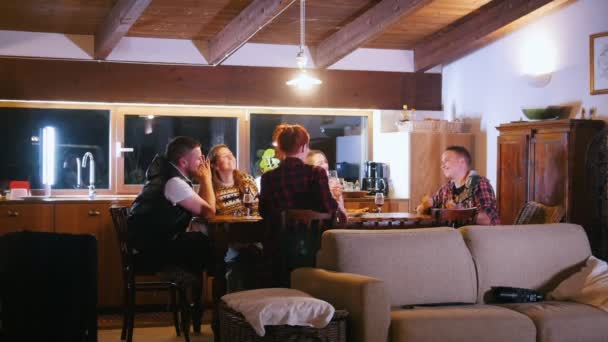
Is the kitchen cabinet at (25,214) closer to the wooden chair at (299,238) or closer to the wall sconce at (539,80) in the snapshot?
the wooden chair at (299,238)

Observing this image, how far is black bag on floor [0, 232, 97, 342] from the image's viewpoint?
2.68 meters

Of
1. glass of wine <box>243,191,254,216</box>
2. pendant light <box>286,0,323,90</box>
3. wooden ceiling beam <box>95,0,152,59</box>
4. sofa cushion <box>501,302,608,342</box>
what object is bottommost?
sofa cushion <box>501,302,608,342</box>

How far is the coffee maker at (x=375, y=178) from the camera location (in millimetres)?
8586

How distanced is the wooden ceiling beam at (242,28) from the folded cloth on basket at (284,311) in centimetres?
308

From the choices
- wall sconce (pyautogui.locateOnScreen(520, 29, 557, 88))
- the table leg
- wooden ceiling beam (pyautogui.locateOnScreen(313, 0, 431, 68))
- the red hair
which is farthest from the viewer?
wall sconce (pyautogui.locateOnScreen(520, 29, 557, 88))

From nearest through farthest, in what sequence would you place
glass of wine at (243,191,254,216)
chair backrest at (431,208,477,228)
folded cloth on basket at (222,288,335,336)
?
folded cloth on basket at (222,288,335,336), chair backrest at (431,208,477,228), glass of wine at (243,191,254,216)

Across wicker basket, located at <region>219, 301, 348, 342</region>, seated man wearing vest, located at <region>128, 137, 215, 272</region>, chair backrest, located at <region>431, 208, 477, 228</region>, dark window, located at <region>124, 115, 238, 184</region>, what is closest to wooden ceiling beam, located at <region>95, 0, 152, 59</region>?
dark window, located at <region>124, 115, 238, 184</region>

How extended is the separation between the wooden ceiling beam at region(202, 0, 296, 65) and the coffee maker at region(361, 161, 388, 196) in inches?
75.7

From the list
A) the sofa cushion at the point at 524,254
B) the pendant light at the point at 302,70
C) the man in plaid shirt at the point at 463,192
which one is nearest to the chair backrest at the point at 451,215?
the man in plaid shirt at the point at 463,192

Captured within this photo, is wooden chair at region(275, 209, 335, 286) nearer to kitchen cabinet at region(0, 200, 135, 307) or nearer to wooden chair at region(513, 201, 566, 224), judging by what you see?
wooden chair at region(513, 201, 566, 224)

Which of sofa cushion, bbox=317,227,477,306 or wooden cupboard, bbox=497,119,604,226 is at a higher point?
wooden cupboard, bbox=497,119,604,226

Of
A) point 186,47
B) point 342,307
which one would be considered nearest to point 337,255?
point 342,307

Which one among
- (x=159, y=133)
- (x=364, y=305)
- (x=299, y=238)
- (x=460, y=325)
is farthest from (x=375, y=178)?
(x=364, y=305)

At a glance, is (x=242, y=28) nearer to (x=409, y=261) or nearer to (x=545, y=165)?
(x=545, y=165)
